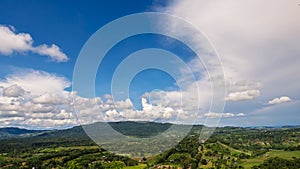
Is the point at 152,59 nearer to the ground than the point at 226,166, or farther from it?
farther from it

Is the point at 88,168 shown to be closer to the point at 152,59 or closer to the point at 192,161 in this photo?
the point at 192,161

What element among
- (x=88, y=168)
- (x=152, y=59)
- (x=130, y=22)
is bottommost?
(x=88, y=168)

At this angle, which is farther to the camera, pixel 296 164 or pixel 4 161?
pixel 4 161

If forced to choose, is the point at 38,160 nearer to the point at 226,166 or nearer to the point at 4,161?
the point at 4,161

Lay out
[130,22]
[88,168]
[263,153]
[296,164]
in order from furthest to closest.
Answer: [263,153], [88,168], [296,164], [130,22]

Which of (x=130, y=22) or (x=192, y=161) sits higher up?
(x=130, y=22)

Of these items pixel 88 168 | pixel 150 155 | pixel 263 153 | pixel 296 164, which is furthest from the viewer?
pixel 263 153

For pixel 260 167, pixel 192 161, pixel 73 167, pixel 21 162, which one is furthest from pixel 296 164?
pixel 21 162

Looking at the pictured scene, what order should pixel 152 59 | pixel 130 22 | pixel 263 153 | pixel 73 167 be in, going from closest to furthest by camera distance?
pixel 130 22, pixel 152 59, pixel 73 167, pixel 263 153

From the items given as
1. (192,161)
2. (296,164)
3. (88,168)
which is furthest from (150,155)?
(296,164)
